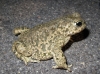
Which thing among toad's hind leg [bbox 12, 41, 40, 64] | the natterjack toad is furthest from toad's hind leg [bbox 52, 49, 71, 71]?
toad's hind leg [bbox 12, 41, 40, 64]

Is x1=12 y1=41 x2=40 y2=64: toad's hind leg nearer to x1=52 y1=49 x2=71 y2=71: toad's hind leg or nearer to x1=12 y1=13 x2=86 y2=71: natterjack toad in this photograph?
x1=12 y1=13 x2=86 y2=71: natterjack toad

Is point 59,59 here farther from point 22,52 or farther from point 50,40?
point 22,52

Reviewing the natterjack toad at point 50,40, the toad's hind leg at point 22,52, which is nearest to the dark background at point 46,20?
the toad's hind leg at point 22,52

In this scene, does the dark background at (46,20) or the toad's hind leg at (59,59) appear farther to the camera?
the dark background at (46,20)

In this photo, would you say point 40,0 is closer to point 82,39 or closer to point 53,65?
point 82,39

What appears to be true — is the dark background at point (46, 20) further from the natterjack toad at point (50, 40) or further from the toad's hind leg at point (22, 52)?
the natterjack toad at point (50, 40)

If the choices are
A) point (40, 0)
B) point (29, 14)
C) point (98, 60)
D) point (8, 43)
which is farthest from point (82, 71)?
point (40, 0)
